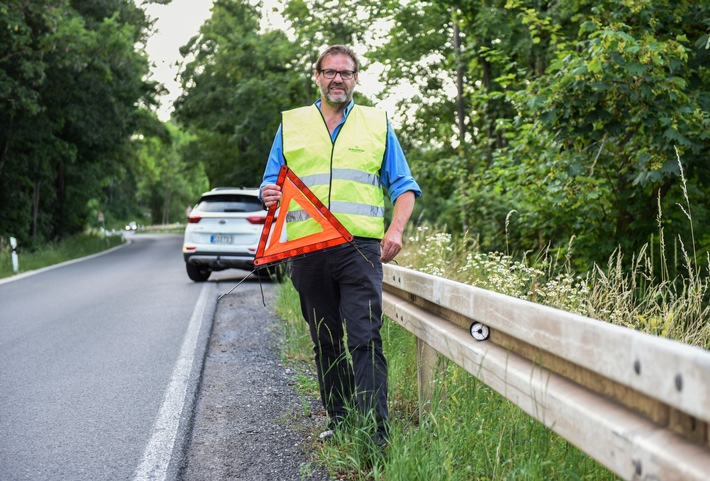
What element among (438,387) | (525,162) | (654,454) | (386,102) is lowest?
(438,387)

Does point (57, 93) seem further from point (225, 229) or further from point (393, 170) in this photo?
point (393, 170)

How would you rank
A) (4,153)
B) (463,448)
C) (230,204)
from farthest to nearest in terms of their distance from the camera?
(4,153) < (230,204) < (463,448)

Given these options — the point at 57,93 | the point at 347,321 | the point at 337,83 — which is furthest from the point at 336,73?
the point at 57,93

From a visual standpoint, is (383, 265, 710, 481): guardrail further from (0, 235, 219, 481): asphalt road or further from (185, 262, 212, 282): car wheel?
(185, 262, 212, 282): car wheel

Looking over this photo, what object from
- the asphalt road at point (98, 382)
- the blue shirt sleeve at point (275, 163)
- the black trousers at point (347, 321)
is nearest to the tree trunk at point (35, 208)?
the asphalt road at point (98, 382)

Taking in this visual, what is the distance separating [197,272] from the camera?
15047 mm

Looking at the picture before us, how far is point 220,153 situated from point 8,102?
1802cm

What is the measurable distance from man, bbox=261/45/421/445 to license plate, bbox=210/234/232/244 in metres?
10.0

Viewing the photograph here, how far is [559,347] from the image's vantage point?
247 centimetres

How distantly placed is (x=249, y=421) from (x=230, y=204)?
993 cm

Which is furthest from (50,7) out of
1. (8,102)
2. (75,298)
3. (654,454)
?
(654,454)

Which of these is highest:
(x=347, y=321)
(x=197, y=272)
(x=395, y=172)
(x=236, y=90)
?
(x=236, y=90)

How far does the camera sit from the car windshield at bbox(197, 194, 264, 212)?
14289 mm

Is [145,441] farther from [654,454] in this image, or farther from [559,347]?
[654,454]
